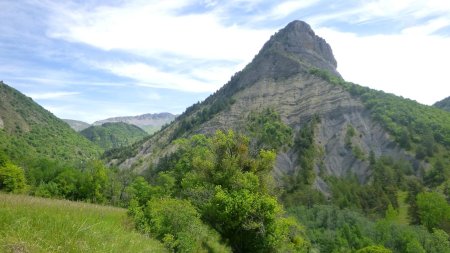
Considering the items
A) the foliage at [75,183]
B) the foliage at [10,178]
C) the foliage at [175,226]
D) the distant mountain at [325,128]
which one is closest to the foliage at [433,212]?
the distant mountain at [325,128]

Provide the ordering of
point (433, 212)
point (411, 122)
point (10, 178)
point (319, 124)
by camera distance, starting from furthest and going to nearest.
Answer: point (319, 124) < point (411, 122) < point (433, 212) < point (10, 178)

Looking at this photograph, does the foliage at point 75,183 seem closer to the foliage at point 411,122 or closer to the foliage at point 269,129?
the foliage at point 269,129

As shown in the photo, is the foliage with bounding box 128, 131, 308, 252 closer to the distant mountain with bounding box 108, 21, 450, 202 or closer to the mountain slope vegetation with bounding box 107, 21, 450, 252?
the mountain slope vegetation with bounding box 107, 21, 450, 252

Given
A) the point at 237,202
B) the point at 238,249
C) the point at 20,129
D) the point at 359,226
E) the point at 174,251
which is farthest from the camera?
the point at 20,129

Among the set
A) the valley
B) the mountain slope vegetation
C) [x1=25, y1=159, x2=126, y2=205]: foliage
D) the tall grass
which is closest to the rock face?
the mountain slope vegetation

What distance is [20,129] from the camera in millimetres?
192000

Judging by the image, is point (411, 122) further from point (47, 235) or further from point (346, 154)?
point (47, 235)

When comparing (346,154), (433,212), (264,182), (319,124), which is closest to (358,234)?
(433,212)

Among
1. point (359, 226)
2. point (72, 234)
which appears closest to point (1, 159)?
point (72, 234)

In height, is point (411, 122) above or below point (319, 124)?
below

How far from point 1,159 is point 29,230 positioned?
64777mm

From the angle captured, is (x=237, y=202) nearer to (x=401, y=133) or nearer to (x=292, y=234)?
(x=292, y=234)

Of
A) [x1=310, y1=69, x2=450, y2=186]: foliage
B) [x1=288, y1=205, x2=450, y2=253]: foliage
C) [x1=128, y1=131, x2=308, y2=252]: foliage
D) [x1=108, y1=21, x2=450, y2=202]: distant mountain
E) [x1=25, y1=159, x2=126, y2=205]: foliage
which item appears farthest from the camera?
[x1=310, y1=69, x2=450, y2=186]: foliage

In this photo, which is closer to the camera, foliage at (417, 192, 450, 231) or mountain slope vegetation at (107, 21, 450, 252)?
mountain slope vegetation at (107, 21, 450, 252)
